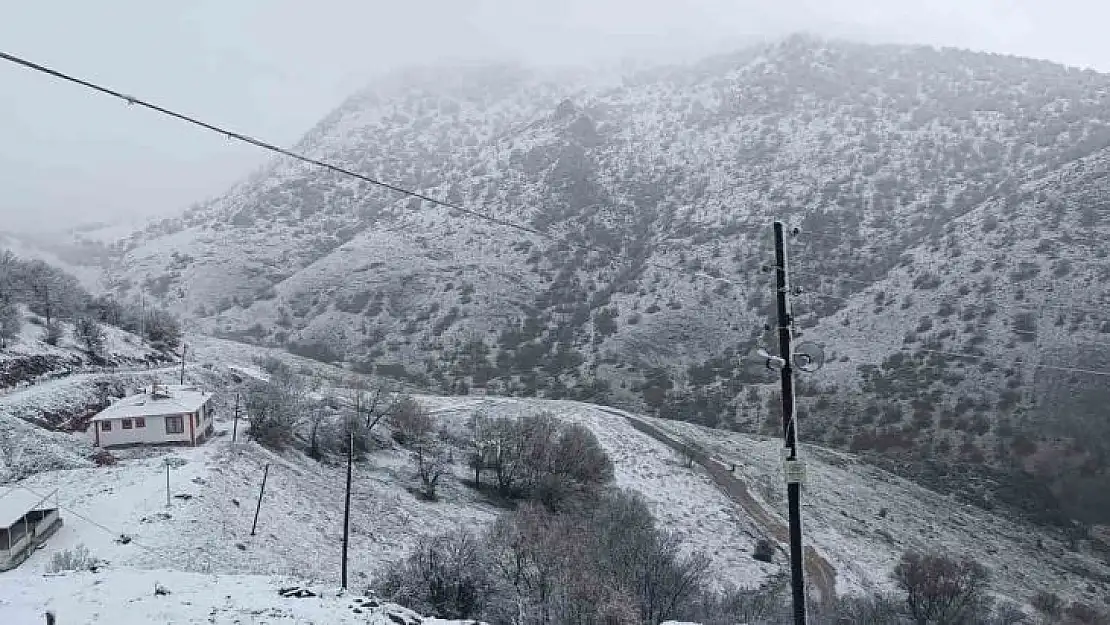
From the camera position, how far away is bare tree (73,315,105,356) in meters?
45.3

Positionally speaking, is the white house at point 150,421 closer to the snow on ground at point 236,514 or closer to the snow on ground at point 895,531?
the snow on ground at point 236,514

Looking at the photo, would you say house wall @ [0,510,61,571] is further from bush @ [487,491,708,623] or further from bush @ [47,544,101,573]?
bush @ [487,491,708,623]

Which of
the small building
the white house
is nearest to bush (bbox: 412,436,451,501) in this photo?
the white house

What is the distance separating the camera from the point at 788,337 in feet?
36.7

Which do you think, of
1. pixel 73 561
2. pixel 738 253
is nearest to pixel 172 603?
pixel 73 561

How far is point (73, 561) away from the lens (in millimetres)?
19484

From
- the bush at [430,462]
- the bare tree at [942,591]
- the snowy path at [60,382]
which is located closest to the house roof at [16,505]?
the snowy path at [60,382]

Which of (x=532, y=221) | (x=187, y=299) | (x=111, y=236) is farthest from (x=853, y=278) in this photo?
(x=111, y=236)

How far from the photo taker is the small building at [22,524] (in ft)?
68.7

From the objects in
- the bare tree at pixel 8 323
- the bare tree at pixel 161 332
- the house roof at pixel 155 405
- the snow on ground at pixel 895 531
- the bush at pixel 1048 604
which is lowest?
the bush at pixel 1048 604

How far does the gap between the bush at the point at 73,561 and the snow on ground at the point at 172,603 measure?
387cm

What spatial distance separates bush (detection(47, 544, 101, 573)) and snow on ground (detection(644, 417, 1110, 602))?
90.5 feet

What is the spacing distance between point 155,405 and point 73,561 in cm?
1579

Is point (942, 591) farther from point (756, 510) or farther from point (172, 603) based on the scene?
point (172, 603)
